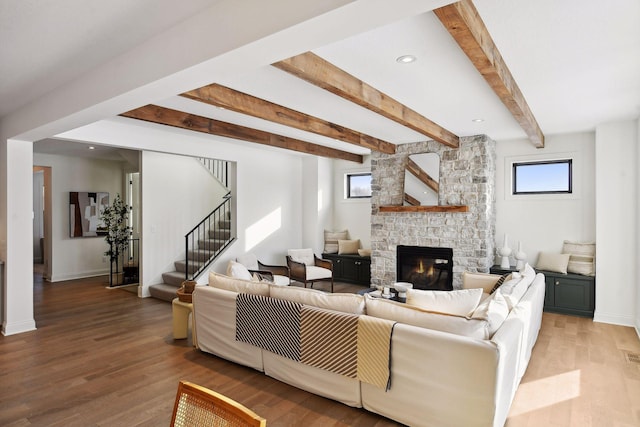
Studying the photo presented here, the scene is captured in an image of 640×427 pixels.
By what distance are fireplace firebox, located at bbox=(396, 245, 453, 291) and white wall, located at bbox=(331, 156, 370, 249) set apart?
133 centimetres

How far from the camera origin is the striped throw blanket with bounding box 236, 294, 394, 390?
2535 mm

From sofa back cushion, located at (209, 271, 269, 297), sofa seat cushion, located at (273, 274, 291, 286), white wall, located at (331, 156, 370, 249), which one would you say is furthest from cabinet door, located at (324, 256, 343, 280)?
sofa back cushion, located at (209, 271, 269, 297)

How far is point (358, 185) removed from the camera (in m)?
8.00

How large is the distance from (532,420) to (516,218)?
415 centimetres

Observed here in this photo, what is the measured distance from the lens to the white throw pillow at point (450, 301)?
9.18 feet

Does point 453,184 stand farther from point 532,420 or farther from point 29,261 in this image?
point 29,261

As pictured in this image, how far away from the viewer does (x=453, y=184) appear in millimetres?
5945

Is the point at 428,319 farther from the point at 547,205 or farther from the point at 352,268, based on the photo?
the point at 352,268

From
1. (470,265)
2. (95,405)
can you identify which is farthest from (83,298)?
(470,265)

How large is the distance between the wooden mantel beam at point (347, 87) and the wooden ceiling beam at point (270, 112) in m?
1.07

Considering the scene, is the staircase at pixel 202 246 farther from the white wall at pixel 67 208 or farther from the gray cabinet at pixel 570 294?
the gray cabinet at pixel 570 294

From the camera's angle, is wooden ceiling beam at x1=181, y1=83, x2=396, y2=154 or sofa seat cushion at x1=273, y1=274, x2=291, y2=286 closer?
wooden ceiling beam at x1=181, y1=83, x2=396, y2=154

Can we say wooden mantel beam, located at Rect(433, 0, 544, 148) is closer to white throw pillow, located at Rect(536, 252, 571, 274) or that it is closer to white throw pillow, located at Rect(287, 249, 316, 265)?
white throw pillow, located at Rect(536, 252, 571, 274)

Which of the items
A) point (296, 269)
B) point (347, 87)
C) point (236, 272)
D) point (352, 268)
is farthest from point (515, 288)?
point (352, 268)
